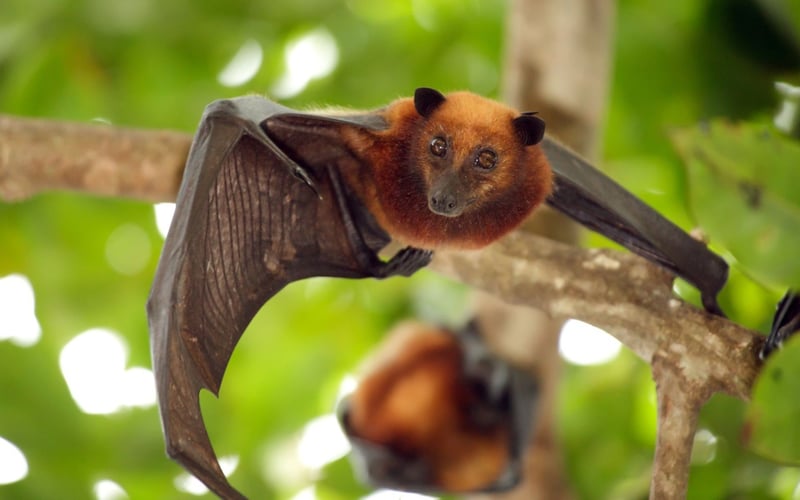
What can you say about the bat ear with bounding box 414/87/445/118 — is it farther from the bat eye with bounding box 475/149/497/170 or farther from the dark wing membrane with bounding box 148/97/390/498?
the dark wing membrane with bounding box 148/97/390/498

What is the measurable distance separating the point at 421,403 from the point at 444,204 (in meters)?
2.55

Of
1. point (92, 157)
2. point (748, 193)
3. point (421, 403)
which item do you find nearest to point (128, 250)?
point (421, 403)

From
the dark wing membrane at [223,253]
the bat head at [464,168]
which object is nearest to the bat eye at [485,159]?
the bat head at [464,168]

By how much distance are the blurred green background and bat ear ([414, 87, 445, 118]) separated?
2.08 metres

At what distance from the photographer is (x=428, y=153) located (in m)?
2.68

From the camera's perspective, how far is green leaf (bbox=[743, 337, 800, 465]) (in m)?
2.03

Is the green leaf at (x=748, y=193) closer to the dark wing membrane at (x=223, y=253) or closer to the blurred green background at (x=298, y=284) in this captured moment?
the dark wing membrane at (x=223, y=253)

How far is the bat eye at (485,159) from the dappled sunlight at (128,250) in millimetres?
3558

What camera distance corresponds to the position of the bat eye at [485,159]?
2666 mm

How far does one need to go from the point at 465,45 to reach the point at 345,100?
79 cm

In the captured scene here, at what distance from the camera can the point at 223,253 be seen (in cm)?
279

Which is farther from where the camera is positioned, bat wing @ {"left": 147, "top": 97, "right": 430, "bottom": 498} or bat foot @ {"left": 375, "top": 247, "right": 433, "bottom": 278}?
bat foot @ {"left": 375, "top": 247, "right": 433, "bottom": 278}

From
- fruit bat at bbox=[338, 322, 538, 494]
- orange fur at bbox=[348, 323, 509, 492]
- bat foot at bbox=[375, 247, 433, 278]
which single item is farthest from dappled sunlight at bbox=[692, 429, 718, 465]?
bat foot at bbox=[375, 247, 433, 278]

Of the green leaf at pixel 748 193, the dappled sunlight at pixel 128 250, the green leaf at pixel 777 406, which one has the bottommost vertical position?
the green leaf at pixel 777 406
